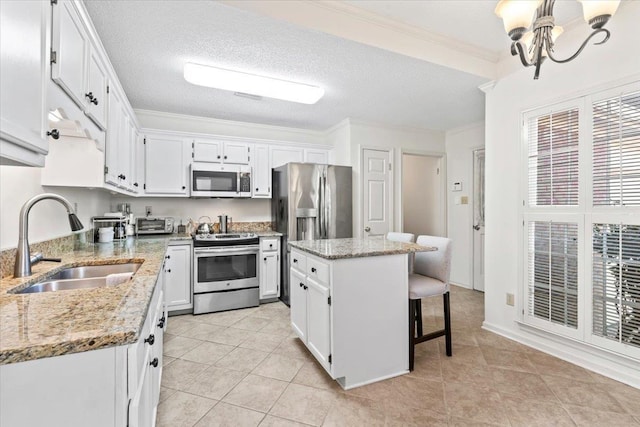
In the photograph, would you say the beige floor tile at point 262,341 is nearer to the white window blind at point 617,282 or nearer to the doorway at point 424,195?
the white window blind at point 617,282

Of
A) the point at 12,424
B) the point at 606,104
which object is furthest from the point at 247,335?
the point at 606,104

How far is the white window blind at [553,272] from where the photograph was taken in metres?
2.29

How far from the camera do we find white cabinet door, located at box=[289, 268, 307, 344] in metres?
2.38

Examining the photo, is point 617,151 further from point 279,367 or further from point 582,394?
point 279,367

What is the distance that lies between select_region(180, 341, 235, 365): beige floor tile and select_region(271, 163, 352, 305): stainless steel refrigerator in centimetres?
119

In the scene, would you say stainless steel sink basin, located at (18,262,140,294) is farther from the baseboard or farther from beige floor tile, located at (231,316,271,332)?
the baseboard

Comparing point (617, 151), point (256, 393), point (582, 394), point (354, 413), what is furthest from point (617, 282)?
point (256, 393)

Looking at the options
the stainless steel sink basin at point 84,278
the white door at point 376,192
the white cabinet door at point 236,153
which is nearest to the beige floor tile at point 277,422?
the stainless steel sink basin at point 84,278

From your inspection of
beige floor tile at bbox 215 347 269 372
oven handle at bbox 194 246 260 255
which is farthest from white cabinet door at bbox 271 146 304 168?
beige floor tile at bbox 215 347 269 372

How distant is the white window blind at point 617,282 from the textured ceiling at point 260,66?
174 centimetres

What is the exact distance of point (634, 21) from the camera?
199 centimetres

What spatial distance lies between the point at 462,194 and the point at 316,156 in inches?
91.0

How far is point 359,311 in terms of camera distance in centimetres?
201

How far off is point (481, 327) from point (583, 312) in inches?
35.9
